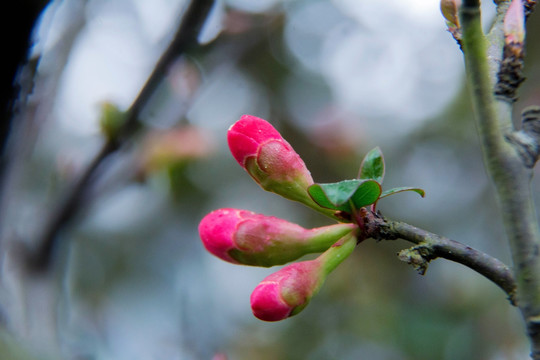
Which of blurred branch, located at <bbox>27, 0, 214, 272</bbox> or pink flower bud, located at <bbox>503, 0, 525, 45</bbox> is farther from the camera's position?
blurred branch, located at <bbox>27, 0, 214, 272</bbox>

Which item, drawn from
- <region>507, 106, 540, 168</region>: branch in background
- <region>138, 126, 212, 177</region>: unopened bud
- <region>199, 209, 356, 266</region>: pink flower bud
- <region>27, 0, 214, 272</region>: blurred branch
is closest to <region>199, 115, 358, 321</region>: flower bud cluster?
<region>199, 209, 356, 266</region>: pink flower bud

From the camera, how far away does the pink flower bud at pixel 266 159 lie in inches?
25.7

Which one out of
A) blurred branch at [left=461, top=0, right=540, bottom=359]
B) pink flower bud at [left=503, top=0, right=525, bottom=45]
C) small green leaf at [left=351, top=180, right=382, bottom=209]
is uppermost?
pink flower bud at [left=503, top=0, right=525, bottom=45]

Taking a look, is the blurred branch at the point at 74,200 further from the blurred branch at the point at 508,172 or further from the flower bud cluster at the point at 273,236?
the blurred branch at the point at 508,172

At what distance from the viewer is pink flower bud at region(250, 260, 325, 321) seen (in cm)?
61

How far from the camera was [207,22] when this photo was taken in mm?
865

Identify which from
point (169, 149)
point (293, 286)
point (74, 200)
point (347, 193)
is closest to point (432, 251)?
point (347, 193)

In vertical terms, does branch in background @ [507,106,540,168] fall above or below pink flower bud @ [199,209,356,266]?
above

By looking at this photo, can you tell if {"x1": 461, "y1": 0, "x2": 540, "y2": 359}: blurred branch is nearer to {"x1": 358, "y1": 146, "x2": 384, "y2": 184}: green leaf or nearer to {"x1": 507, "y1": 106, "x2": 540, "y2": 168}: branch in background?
{"x1": 507, "y1": 106, "x2": 540, "y2": 168}: branch in background

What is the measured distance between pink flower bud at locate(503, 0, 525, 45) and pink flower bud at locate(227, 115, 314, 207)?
29cm

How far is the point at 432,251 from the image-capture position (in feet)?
1.54

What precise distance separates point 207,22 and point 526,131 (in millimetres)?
587

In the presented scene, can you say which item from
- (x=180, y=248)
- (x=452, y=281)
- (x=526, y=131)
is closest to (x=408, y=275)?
(x=452, y=281)

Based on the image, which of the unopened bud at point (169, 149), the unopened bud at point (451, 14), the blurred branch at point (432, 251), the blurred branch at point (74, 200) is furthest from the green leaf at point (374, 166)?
the unopened bud at point (169, 149)
